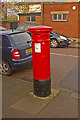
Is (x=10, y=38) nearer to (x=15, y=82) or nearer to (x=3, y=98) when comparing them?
(x=15, y=82)

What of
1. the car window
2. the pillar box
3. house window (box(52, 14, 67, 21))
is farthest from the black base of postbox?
house window (box(52, 14, 67, 21))

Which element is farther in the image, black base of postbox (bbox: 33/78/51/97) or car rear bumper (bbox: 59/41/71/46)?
car rear bumper (bbox: 59/41/71/46)

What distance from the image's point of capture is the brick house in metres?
16.8

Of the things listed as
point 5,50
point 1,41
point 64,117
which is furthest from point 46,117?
point 1,41

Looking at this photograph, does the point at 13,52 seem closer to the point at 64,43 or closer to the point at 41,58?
the point at 41,58

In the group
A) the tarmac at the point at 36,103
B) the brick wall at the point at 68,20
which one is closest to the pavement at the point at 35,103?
the tarmac at the point at 36,103

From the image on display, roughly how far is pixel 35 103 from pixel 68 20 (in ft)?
47.3

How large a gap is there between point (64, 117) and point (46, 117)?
1.30 ft

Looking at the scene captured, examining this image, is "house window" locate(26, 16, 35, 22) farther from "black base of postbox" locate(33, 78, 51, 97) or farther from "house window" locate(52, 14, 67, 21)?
"black base of postbox" locate(33, 78, 51, 97)

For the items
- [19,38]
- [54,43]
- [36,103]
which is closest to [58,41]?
[54,43]

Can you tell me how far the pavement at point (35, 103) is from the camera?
3.69m

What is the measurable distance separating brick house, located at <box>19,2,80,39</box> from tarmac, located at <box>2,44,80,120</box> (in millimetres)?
13186

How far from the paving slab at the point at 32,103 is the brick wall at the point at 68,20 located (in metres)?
13.5

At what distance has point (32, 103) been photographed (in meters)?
4.14
